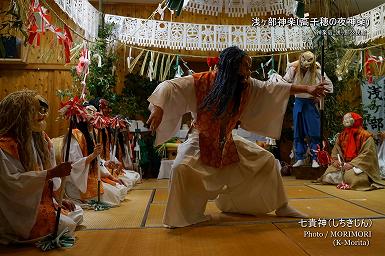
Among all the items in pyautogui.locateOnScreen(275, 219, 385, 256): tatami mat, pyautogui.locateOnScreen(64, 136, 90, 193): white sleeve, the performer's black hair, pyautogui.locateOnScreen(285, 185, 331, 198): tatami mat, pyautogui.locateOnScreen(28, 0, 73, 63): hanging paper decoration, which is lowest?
pyautogui.locateOnScreen(285, 185, 331, 198): tatami mat

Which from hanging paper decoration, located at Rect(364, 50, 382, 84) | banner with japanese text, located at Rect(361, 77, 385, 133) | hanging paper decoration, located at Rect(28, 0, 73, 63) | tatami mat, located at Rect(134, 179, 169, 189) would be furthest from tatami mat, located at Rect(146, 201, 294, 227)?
banner with japanese text, located at Rect(361, 77, 385, 133)

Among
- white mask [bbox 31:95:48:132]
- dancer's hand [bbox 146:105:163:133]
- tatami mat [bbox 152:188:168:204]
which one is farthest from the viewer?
Result: tatami mat [bbox 152:188:168:204]

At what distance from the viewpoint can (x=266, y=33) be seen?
21.6ft

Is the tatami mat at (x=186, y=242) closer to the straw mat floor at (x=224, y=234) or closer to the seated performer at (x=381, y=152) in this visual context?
the straw mat floor at (x=224, y=234)

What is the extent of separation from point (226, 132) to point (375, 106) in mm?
4989

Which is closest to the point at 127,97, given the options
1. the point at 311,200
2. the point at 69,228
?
the point at 311,200

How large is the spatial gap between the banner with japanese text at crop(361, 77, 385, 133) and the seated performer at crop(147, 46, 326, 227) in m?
4.73

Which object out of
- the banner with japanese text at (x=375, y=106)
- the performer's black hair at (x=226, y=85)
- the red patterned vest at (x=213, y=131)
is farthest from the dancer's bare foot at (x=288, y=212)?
the banner with japanese text at (x=375, y=106)

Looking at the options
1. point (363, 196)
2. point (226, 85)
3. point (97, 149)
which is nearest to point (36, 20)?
point (97, 149)

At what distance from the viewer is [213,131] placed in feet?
9.16

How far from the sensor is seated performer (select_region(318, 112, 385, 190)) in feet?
14.6

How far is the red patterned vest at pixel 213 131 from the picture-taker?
109 inches

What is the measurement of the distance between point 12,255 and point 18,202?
298 millimetres

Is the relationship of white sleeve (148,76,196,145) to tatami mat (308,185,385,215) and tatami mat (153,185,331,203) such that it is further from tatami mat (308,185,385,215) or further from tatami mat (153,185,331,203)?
tatami mat (308,185,385,215)
